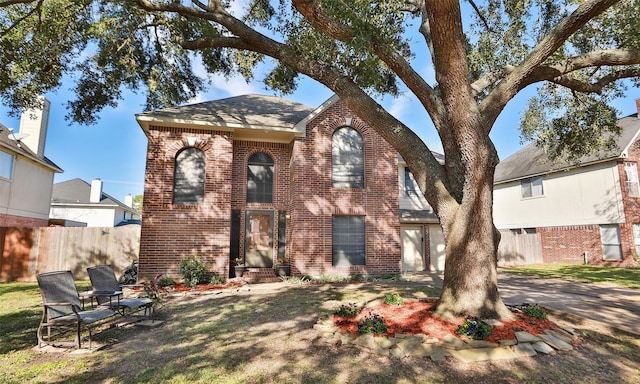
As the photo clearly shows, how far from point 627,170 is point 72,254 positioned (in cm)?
2674

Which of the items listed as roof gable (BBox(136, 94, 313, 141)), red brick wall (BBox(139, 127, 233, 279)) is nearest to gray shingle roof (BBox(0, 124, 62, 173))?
roof gable (BBox(136, 94, 313, 141))

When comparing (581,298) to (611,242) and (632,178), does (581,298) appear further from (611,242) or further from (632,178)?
(632,178)

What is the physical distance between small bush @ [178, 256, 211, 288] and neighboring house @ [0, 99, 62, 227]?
33.8ft

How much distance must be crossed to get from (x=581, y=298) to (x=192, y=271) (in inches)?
446

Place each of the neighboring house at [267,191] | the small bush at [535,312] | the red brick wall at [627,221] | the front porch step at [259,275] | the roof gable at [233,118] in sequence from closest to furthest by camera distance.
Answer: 1. the small bush at [535,312]
2. the neighboring house at [267,191]
3. the roof gable at [233,118]
4. the front porch step at [259,275]
5. the red brick wall at [627,221]

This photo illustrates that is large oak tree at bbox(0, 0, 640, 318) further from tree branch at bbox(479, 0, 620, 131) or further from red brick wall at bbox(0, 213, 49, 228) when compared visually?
red brick wall at bbox(0, 213, 49, 228)

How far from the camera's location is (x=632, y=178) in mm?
17656

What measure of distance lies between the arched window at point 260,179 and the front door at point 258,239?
602 mm

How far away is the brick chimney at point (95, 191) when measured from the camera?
2881cm

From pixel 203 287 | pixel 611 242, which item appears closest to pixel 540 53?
pixel 203 287

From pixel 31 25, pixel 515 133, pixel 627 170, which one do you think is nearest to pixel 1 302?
pixel 31 25

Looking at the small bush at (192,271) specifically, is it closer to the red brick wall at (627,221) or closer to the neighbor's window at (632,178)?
the red brick wall at (627,221)

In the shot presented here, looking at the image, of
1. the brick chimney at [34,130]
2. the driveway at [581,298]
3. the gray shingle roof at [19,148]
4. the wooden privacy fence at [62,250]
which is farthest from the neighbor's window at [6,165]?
the driveway at [581,298]

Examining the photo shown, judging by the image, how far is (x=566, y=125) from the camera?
10.3 meters
